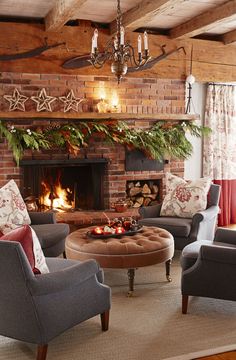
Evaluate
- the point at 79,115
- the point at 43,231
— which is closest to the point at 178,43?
the point at 79,115

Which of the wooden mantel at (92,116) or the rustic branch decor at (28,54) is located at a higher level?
the rustic branch decor at (28,54)

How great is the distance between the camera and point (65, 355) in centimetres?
312

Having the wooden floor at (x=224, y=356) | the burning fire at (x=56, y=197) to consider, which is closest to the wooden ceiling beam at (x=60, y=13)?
the burning fire at (x=56, y=197)

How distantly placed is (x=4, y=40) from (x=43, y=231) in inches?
98.0

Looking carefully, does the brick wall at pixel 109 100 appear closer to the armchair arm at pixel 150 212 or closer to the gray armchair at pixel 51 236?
the armchair arm at pixel 150 212

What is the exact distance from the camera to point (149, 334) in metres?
3.42

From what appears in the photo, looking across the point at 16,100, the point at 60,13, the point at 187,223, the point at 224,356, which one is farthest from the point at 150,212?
the point at 224,356

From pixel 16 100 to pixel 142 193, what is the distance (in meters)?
2.10

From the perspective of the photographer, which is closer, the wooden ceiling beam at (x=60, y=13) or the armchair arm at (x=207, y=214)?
the wooden ceiling beam at (x=60, y=13)

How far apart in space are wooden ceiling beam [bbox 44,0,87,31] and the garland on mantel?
3.92 feet

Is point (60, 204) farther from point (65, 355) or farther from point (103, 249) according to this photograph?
point (65, 355)

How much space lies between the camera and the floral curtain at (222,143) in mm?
6984

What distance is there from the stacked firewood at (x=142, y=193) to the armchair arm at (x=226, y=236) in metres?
2.37

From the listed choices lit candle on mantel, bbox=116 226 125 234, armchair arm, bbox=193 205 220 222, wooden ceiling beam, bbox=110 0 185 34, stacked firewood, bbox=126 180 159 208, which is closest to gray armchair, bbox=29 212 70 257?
lit candle on mantel, bbox=116 226 125 234
